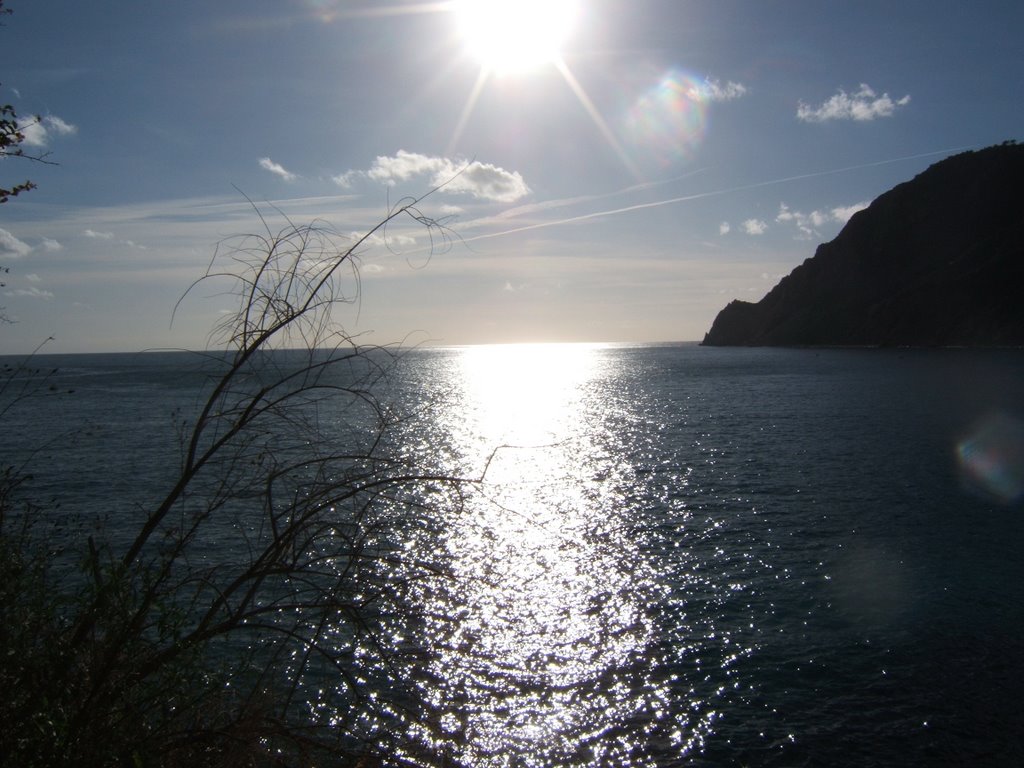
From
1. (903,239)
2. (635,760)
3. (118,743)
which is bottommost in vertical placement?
(635,760)

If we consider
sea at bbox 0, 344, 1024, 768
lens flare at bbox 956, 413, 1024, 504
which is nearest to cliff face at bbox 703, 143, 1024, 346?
lens flare at bbox 956, 413, 1024, 504

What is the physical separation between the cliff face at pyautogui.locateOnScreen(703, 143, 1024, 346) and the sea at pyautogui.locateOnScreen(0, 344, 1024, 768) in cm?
11551

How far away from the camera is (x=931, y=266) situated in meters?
→ 156

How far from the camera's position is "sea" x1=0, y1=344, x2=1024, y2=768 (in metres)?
11.7

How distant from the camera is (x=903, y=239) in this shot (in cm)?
16350

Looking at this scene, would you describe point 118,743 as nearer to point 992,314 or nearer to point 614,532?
point 614,532

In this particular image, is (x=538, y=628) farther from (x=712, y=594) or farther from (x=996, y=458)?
(x=996, y=458)

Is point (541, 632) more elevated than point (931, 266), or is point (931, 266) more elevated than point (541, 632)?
point (931, 266)

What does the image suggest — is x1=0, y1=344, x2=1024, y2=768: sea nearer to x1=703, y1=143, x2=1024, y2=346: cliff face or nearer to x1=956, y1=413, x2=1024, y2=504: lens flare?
x1=956, y1=413, x2=1024, y2=504: lens flare

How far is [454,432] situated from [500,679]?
3788 centimetres

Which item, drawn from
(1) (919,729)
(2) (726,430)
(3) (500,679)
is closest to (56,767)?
(3) (500,679)

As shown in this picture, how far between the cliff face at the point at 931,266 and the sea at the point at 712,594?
379 feet

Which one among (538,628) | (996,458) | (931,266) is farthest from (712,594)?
(931,266)

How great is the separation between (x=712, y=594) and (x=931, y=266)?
542 feet
